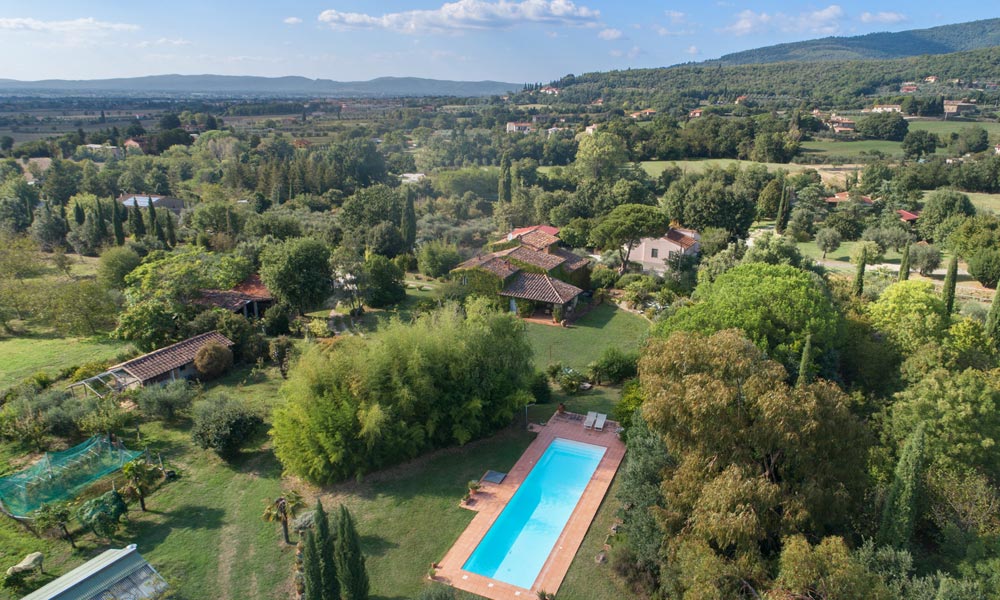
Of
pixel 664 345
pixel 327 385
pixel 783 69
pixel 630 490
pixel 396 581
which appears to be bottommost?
pixel 396 581

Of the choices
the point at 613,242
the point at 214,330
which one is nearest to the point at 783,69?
the point at 613,242

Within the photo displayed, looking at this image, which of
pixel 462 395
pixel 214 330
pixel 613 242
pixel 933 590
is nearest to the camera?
pixel 933 590

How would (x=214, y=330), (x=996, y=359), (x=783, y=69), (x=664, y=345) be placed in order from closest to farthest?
1. (x=664, y=345)
2. (x=996, y=359)
3. (x=214, y=330)
4. (x=783, y=69)

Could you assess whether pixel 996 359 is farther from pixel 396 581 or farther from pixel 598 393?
pixel 396 581

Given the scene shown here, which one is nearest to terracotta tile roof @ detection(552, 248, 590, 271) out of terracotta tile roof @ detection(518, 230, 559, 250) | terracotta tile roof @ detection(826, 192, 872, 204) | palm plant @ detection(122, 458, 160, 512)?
terracotta tile roof @ detection(518, 230, 559, 250)

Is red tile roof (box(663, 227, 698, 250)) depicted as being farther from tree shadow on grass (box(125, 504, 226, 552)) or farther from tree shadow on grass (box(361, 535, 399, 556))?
tree shadow on grass (box(125, 504, 226, 552))

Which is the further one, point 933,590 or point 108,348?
point 108,348

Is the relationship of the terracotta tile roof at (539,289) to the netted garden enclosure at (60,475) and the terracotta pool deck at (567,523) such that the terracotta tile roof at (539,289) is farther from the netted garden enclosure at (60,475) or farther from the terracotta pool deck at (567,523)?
the netted garden enclosure at (60,475)

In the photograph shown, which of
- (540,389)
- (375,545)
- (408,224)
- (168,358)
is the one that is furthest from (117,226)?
(375,545)

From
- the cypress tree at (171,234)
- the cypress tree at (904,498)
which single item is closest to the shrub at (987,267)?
the cypress tree at (904,498)
